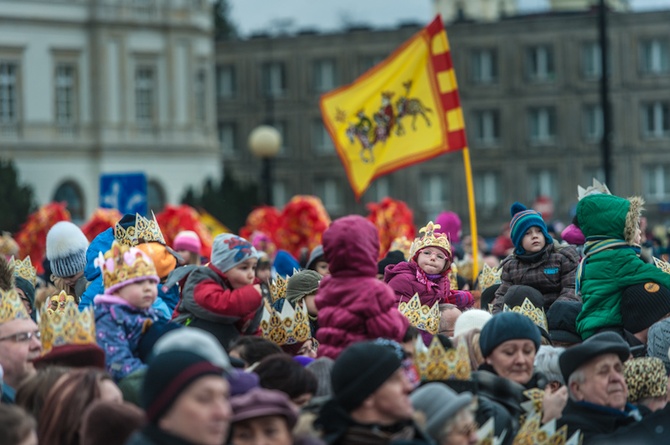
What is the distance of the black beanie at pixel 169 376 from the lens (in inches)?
247

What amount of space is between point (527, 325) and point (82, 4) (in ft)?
175

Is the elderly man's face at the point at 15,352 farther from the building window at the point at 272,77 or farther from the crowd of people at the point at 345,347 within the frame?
the building window at the point at 272,77

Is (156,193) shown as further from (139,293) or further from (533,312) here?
(139,293)

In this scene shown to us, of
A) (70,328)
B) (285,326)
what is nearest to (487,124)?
(285,326)

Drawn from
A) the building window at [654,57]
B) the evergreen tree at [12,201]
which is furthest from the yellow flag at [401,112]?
the building window at [654,57]

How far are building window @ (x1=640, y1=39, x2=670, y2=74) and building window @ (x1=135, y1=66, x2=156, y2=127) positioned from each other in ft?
64.7

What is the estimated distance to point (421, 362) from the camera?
8.50 m

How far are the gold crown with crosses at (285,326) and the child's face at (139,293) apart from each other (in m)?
1.55

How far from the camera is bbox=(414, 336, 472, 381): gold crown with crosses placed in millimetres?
8430

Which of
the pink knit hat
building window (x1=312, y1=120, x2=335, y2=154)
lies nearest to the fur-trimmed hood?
the pink knit hat

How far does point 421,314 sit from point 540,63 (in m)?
60.7

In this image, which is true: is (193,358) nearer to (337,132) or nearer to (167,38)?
(337,132)

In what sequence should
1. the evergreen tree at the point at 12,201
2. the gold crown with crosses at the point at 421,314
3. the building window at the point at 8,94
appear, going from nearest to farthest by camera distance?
the gold crown with crosses at the point at 421,314 → the evergreen tree at the point at 12,201 → the building window at the point at 8,94

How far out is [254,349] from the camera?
29.6ft
